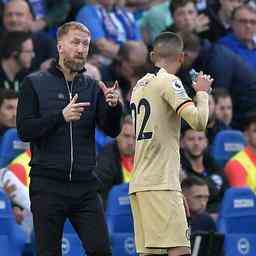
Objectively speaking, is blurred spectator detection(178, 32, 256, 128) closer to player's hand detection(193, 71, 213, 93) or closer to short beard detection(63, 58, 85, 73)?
short beard detection(63, 58, 85, 73)

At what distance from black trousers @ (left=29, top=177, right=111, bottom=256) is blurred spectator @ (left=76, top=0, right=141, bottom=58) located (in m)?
5.60

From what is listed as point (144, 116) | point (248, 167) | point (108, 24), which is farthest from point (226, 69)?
point (144, 116)

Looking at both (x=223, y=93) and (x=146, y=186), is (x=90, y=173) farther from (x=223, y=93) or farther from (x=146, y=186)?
(x=223, y=93)

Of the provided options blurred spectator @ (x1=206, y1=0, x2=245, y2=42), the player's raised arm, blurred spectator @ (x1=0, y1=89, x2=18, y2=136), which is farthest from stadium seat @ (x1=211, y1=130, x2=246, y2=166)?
the player's raised arm

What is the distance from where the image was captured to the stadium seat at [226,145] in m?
11.6

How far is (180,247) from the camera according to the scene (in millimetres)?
7277

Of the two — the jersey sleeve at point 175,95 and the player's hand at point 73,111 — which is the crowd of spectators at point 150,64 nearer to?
the player's hand at point 73,111

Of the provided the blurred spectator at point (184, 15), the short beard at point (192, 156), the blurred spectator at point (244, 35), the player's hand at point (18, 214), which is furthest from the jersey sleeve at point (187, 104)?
the blurred spectator at point (244, 35)

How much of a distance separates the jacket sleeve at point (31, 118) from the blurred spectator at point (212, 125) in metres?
4.55

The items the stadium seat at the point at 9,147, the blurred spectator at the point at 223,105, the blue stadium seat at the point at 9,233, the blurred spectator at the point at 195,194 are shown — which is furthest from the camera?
the blurred spectator at the point at 223,105

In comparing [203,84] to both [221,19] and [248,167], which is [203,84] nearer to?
[248,167]

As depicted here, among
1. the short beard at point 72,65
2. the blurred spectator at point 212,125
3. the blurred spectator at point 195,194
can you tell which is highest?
the short beard at point 72,65

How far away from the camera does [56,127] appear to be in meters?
7.33

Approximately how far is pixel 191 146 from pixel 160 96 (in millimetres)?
3697
